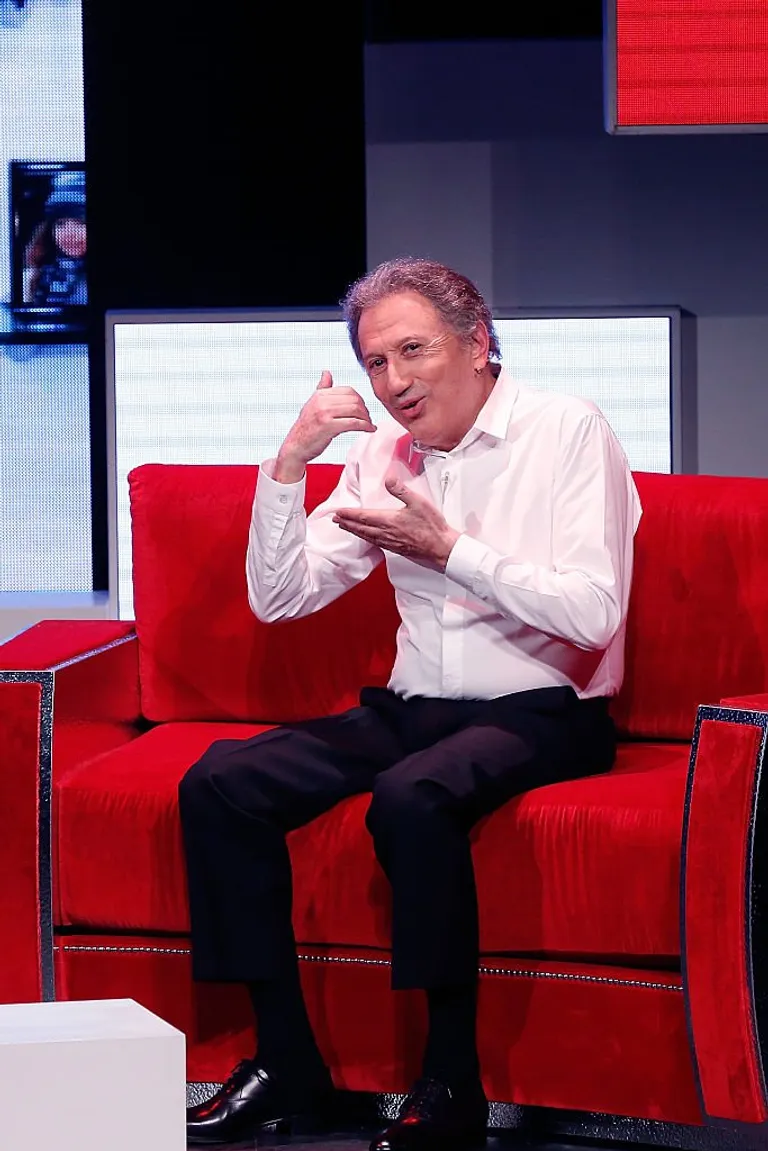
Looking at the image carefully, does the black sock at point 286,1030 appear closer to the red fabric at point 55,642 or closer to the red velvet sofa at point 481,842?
the red velvet sofa at point 481,842

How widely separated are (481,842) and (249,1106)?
52 cm

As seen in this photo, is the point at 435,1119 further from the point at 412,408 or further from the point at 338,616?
the point at 412,408

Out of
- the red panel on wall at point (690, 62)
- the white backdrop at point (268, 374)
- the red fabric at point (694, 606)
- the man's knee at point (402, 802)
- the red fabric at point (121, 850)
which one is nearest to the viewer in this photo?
the man's knee at point (402, 802)

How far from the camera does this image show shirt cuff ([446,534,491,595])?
2.52 meters

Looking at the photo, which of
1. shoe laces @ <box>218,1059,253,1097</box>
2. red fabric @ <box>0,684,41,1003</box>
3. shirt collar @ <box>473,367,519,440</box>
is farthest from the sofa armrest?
shirt collar @ <box>473,367,519,440</box>

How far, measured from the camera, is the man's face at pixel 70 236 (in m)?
4.79

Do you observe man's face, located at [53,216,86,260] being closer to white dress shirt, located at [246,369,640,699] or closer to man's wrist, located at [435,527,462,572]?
white dress shirt, located at [246,369,640,699]

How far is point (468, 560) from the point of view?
99.0 inches

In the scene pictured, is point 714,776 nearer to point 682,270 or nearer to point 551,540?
point 551,540

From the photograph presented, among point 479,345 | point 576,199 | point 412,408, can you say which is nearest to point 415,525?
point 412,408

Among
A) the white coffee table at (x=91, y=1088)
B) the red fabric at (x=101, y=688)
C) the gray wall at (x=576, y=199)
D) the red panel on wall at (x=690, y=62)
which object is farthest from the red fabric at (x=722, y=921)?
the gray wall at (x=576, y=199)

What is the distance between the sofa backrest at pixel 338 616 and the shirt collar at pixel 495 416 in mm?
339

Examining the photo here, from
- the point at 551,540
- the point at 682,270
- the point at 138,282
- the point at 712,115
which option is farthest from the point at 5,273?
the point at 551,540

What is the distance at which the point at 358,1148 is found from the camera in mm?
2486
